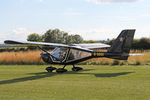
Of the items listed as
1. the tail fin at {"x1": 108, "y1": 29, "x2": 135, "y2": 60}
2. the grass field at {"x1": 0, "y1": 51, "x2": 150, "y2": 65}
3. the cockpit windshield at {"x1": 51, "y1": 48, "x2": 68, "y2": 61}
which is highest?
the tail fin at {"x1": 108, "y1": 29, "x2": 135, "y2": 60}

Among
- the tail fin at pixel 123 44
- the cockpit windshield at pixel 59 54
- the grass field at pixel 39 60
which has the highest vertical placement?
the tail fin at pixel 123 44

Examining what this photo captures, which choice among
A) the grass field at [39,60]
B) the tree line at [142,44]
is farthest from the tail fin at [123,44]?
the tree line at [142,44]

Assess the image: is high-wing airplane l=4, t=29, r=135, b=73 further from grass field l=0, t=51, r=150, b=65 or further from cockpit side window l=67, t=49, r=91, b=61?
grass field l=0, t=51, r=150, b=65

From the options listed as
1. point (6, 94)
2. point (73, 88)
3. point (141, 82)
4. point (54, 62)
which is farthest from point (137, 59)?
point (6, 94)

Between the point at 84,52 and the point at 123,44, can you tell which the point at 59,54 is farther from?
the point at 123,44

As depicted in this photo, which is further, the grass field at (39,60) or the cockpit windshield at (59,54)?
the grass field at (39,60)

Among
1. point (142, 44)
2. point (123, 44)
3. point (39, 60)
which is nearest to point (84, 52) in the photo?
point (123, 44)

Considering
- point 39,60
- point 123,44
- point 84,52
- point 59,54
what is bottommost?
point 39,60

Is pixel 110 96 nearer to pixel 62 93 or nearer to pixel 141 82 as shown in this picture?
pixel 62 93

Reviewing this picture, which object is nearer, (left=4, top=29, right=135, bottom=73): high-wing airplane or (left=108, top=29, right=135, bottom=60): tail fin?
(left=108, top=29, right=135, bottom=60): tail fin

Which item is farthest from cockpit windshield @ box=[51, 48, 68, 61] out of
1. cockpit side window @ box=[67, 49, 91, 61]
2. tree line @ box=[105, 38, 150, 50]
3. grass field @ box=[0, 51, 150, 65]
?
tree line @ box=[105, 38, 150, 50]

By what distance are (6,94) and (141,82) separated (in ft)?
18.1

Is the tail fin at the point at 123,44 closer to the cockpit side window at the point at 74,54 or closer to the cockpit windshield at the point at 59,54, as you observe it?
the cockpit side window at the point at 74,54

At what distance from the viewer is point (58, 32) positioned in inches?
3216
